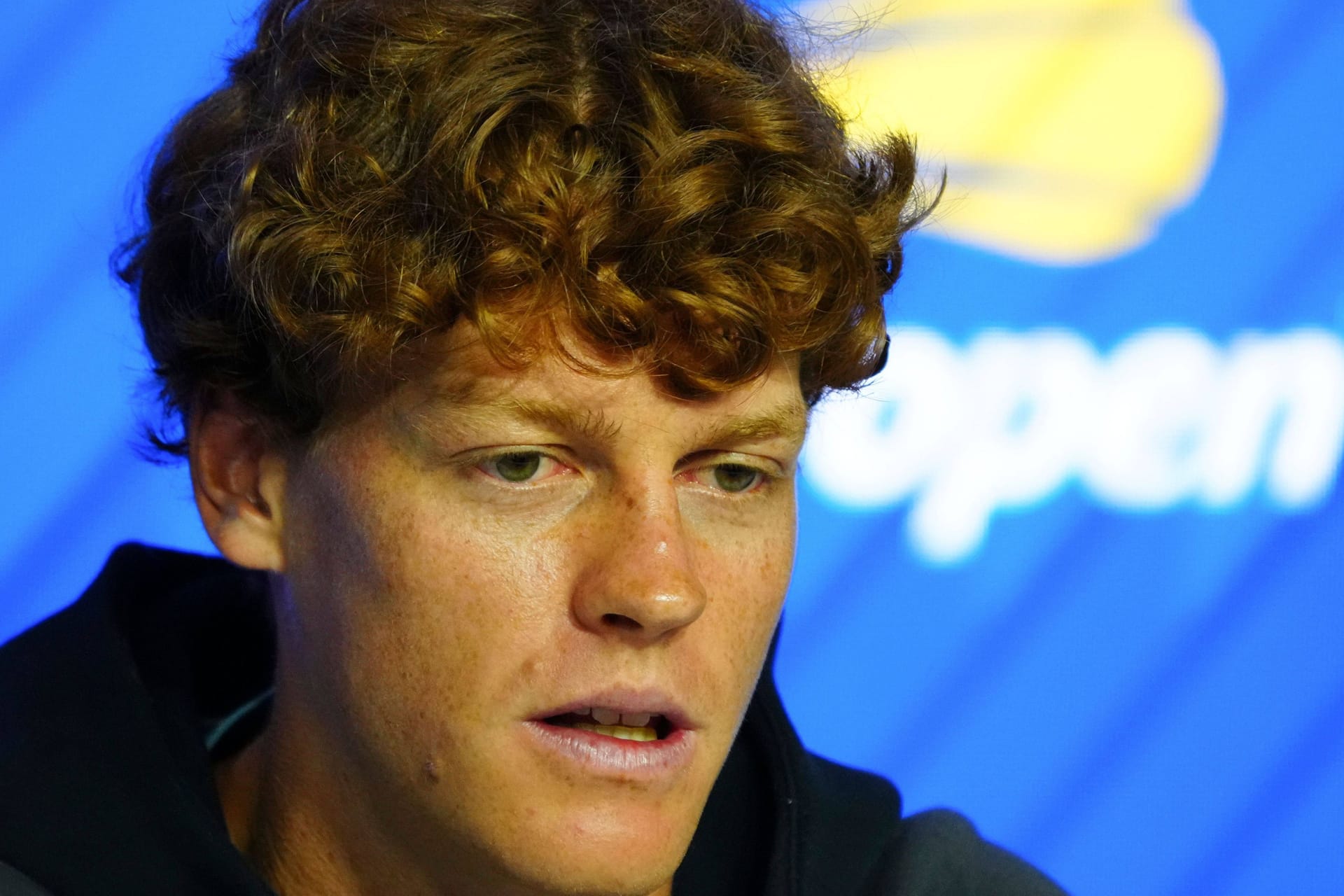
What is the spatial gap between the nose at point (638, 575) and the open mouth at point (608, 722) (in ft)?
0.20

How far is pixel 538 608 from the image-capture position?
35.7 inches

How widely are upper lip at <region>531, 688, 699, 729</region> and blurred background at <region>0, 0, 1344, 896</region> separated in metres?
0.99

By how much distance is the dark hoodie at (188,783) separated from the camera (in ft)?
3.21

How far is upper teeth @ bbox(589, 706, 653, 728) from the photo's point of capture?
927 millimetres

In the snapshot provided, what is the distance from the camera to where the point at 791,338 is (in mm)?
962

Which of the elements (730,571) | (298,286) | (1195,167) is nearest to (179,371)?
(298,286)

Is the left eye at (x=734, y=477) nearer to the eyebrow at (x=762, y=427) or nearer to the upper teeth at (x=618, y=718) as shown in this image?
the eyebrow at (x=762, y=427)

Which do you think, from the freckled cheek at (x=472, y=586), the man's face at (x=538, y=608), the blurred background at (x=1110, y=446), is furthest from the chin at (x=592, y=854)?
the blurred background at (x=1110, y=446)

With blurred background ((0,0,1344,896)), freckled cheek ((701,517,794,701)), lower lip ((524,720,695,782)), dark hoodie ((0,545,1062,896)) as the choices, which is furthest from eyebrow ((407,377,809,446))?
blurred background ((0,0,1344,896))

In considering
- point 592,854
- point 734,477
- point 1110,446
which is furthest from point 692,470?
point 1110,446

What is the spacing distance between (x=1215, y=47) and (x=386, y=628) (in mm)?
1551

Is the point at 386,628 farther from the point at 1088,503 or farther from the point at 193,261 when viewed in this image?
the point at 1088,503

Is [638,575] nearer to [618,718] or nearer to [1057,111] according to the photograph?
[618,718]

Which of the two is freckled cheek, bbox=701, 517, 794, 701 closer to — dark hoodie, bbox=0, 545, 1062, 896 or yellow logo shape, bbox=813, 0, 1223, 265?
dark hoodie, bbox=0, 545, 1062, 896
